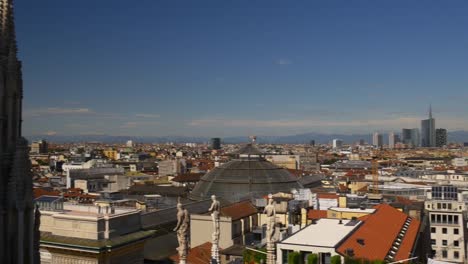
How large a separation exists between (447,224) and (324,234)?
35.6m

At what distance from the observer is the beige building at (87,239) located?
75.8 feet

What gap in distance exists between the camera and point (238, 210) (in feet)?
159

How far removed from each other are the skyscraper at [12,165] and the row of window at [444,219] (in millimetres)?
60313

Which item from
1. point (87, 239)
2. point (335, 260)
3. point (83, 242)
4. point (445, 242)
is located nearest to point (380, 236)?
point (335, 260)

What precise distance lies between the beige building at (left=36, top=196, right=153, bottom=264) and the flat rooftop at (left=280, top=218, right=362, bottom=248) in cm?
1026

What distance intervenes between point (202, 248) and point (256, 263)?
415 inches

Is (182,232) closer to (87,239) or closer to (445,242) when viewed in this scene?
(87,239)

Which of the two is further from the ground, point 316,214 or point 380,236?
point 380,236

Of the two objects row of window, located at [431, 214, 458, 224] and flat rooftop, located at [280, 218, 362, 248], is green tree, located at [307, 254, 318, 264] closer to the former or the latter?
flat rooftop, located at [280, 218, 362, 248]

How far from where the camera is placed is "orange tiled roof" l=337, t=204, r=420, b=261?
97.4ft

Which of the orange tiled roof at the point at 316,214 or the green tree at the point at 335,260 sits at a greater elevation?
the green tree at the point at 335,260

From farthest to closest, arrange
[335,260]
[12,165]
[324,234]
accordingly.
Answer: [324,234] → [335,260] → [12,165]

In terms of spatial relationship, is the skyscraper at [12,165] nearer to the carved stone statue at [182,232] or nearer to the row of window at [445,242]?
the carved stone statue at [182,232]

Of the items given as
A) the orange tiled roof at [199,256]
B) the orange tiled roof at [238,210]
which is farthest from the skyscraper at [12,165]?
the orange tiled roof at [238,210]
